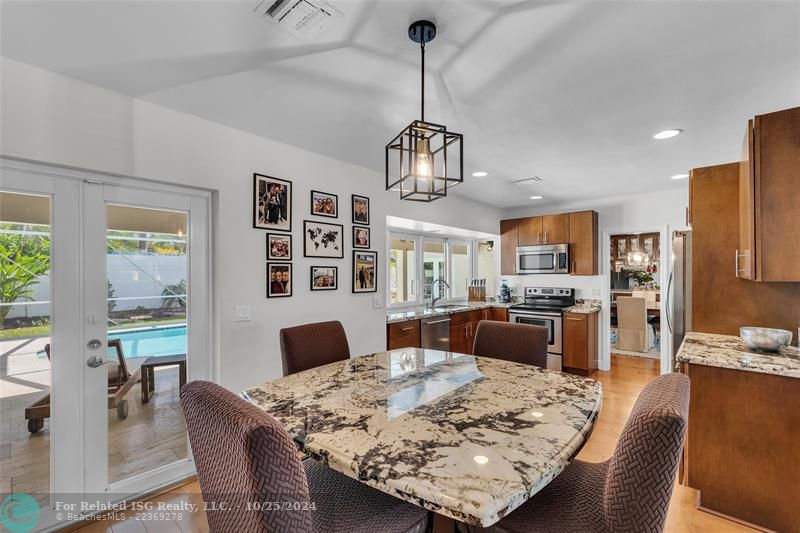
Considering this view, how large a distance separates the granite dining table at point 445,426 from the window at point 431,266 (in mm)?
2669

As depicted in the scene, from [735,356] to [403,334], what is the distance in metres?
2.48

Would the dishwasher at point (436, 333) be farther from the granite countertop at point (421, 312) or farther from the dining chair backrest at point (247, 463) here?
the dining chair backrest at point (247, 463)

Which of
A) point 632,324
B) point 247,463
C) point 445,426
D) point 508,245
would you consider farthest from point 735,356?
point 632,324

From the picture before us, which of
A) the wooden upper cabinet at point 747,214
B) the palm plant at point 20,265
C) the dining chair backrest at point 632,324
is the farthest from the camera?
the dining chair backrest at point 632,324

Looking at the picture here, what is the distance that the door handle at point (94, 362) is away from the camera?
76.3 inches

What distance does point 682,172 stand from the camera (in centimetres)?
348

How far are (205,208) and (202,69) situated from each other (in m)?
0.95

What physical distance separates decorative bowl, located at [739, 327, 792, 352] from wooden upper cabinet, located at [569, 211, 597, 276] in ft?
8.49

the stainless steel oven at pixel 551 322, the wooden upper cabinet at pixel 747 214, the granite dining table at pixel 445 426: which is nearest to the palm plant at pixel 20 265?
the granite dining table at pixel 445 426

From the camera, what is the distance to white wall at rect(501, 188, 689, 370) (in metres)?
4.24

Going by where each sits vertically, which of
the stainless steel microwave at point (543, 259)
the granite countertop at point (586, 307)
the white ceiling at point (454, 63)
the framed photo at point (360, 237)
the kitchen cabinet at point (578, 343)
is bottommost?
the kitchen cabinet at point (578, 343)

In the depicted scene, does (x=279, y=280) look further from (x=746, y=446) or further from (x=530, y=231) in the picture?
(x=530, y=231)

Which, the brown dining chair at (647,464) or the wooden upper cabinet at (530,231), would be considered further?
the wooden upper cabinet at (530,231)

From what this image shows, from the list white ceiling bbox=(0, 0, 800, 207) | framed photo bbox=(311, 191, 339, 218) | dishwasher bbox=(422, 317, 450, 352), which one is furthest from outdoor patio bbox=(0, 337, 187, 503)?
dishwasher bbox=(422, 317, 450, 352)
